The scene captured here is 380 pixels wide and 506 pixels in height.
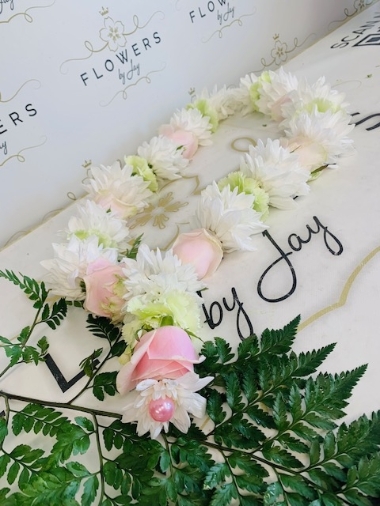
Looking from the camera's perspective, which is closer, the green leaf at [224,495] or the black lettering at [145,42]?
the green leaf at [224,495]

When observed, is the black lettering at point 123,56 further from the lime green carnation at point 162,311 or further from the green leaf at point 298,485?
the green leaf at point 298,485

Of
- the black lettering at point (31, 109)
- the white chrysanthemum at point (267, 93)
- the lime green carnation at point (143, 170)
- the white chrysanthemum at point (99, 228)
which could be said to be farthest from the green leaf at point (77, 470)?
the white chrysanthemum at point (267, 93)

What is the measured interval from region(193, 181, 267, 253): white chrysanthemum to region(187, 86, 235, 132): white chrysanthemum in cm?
35

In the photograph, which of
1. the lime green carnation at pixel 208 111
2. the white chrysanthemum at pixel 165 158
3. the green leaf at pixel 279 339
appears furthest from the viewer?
the lime green carnation at pixel 208 111

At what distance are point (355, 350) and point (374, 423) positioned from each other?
10 cm

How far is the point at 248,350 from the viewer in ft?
1.75

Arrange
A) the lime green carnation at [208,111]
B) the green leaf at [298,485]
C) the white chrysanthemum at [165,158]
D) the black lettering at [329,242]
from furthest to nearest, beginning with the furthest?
the lime green carnation at [208,111] < the white chrysanthemum at [165,158] < the black lettering at [329,242] < the green leaf at [298,485]

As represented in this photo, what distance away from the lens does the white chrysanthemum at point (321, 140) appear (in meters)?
0.78

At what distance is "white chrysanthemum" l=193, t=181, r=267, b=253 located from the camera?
0.68 metres

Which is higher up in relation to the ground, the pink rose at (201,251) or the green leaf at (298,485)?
the pink rose at (201,251)

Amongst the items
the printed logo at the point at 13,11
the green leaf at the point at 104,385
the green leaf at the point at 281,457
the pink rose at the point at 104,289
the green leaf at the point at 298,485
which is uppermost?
the printed logo at the point at 13,11

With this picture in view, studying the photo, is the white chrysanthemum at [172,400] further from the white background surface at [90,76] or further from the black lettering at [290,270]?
the white background surface at [90,76]

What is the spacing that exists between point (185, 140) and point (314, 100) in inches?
10.1

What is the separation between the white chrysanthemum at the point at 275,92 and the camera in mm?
943
